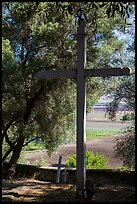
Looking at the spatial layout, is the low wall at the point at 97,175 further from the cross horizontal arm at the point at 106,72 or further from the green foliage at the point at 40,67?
the cross horizontal arm at the point at 106,72


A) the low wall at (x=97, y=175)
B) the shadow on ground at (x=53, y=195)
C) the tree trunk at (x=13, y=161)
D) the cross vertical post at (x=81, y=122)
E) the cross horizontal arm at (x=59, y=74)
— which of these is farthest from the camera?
the tree trunk at (x=13, y=161)

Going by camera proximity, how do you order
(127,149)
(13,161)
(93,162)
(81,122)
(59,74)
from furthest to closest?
(93,162), (13,161), (127,149), (59,74), (81,122)

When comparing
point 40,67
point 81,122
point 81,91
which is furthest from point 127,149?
point 81,91

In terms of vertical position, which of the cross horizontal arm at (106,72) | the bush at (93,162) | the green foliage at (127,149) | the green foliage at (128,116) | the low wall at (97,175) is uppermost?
the cross horizontal arm at (106,72)

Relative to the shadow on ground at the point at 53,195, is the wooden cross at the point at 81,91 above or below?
above

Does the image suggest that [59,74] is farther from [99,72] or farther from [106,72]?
[106,72]

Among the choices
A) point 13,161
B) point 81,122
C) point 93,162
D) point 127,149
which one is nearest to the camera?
point 81,122

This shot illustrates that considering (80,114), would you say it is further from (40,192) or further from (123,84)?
(123,84)

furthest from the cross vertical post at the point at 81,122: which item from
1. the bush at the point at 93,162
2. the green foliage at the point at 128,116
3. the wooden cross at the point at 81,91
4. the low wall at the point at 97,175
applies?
the bush at the point at 93,162

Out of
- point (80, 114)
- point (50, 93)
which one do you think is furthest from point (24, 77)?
point (80, 114)

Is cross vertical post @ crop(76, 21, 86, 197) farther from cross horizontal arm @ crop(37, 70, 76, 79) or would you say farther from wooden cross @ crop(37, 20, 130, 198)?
cross horizontal arm @ crop(37, 70, 76, 79)

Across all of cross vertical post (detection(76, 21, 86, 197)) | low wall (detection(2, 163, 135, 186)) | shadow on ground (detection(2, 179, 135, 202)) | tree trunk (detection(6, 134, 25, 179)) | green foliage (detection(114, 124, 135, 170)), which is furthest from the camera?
tree trunk (detection(6, 134, 25, 179))

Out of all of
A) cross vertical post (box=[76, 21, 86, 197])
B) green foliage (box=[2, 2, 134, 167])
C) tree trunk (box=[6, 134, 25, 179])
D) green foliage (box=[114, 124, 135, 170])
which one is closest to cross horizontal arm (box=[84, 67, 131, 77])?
cross vertical post (box=[76, 21, 86, 197])

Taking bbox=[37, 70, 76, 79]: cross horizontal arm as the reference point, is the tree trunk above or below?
below
